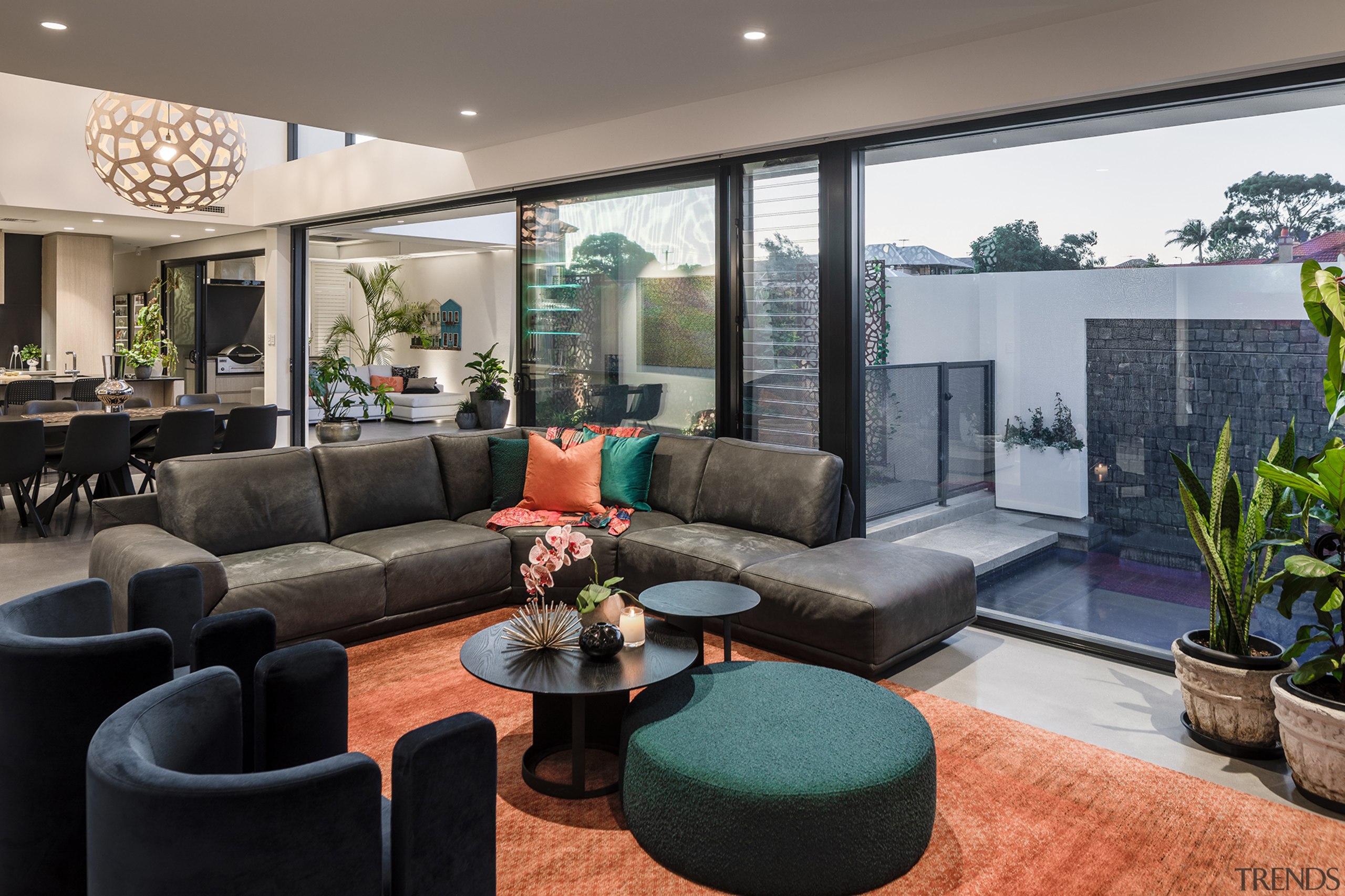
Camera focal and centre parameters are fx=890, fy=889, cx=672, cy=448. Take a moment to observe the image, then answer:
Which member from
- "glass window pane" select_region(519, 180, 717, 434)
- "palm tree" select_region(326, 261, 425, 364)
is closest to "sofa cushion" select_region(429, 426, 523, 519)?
"glass window pane" select_region(519, 180, 717, 434)

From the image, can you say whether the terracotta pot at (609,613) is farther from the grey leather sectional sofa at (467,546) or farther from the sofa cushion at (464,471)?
the sofa cushion at (464,471)

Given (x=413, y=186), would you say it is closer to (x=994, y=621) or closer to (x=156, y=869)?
(x=994, y=621)

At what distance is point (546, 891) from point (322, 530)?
2.60m

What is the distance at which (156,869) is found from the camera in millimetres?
1214

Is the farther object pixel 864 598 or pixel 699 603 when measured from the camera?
pixel 864 598

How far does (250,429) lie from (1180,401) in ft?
19.1

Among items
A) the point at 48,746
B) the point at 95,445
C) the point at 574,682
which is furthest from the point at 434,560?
the point at 95,445

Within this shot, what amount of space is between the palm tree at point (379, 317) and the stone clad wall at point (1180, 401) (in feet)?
42.0

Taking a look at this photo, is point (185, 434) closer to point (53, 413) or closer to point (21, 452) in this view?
point (21, 452)

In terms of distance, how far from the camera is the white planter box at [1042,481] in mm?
3998

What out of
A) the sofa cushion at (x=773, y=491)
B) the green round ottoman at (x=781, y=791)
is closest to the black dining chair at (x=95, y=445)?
the sofa cushion at (x=773, y=491)

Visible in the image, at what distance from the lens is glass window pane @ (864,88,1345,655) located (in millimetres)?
3414

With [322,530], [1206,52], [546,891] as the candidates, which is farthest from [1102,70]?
[322,530]

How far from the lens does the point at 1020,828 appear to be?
245cm
